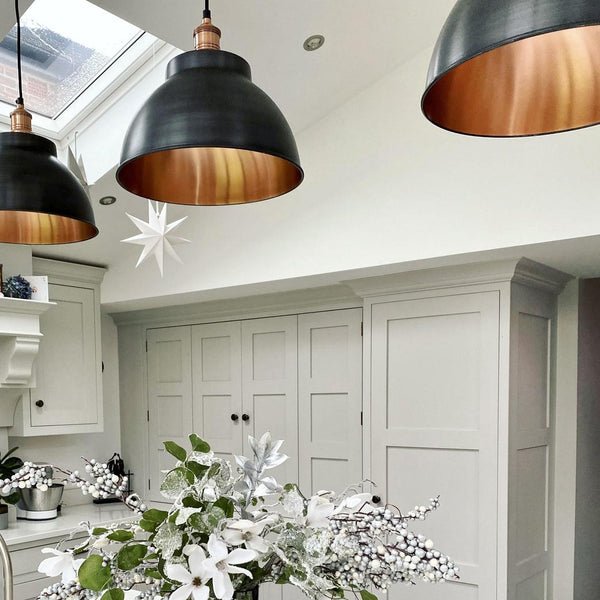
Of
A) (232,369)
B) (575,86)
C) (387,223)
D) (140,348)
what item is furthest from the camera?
(140,348)

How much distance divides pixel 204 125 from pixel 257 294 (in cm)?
235

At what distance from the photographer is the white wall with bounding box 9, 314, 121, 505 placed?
3.43 m

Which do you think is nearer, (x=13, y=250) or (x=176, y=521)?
(x=176, y=521)

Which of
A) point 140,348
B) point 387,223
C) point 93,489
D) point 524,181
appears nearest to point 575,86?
point 93,489

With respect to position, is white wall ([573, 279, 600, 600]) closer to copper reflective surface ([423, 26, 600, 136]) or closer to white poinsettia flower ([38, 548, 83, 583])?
copper reflective surface ([423, 26, 600, 136])

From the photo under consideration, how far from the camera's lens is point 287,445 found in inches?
127

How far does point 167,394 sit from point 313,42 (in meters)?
2.31

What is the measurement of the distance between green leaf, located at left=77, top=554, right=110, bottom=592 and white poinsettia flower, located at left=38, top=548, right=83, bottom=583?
0.19 feet

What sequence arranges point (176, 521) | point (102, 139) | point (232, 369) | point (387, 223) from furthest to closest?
point (232, 369) → point (102, 139) → point (387, 223) → point (176, 521)

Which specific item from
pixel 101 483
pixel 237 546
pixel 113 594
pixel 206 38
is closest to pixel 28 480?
pixel 101 483

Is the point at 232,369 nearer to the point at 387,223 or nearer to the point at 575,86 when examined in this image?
the point at 387,223

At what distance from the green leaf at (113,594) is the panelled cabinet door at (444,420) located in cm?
191

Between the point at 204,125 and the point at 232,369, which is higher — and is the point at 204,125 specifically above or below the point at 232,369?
above

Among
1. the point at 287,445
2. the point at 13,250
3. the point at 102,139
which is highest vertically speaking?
the point at 102,139
